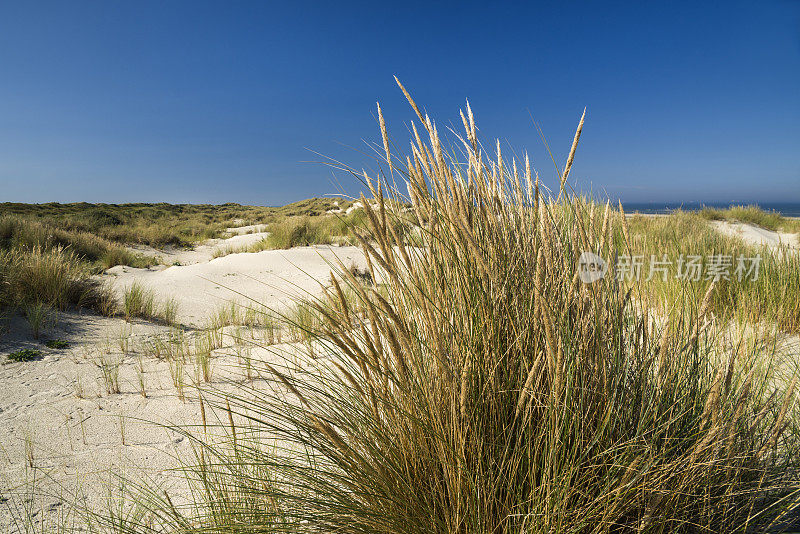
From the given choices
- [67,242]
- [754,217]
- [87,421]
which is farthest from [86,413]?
[754,217]

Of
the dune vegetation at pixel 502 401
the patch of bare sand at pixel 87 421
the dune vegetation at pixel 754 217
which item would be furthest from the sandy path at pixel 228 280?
the dune vegetation at pixel 754 217

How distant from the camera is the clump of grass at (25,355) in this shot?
3.56 m

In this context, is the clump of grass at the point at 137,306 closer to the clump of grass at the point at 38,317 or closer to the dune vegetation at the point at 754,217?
the clump of grass at the point at 38,317

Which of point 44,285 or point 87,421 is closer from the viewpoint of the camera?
point 87,421

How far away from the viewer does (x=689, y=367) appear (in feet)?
4.83

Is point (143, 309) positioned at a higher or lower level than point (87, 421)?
higher

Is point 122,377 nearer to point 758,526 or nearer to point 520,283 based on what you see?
point 520,283

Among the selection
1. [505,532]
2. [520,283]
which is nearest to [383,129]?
[520,283]

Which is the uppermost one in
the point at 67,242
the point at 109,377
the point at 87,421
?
the point at 67,242

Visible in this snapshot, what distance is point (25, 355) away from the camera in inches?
142

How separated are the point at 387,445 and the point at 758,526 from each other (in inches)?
48.5

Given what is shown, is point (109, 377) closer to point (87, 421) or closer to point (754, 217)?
point (87, 421)

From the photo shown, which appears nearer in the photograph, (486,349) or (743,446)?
(486,349)

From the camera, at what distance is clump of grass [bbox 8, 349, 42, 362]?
3.56 metres
